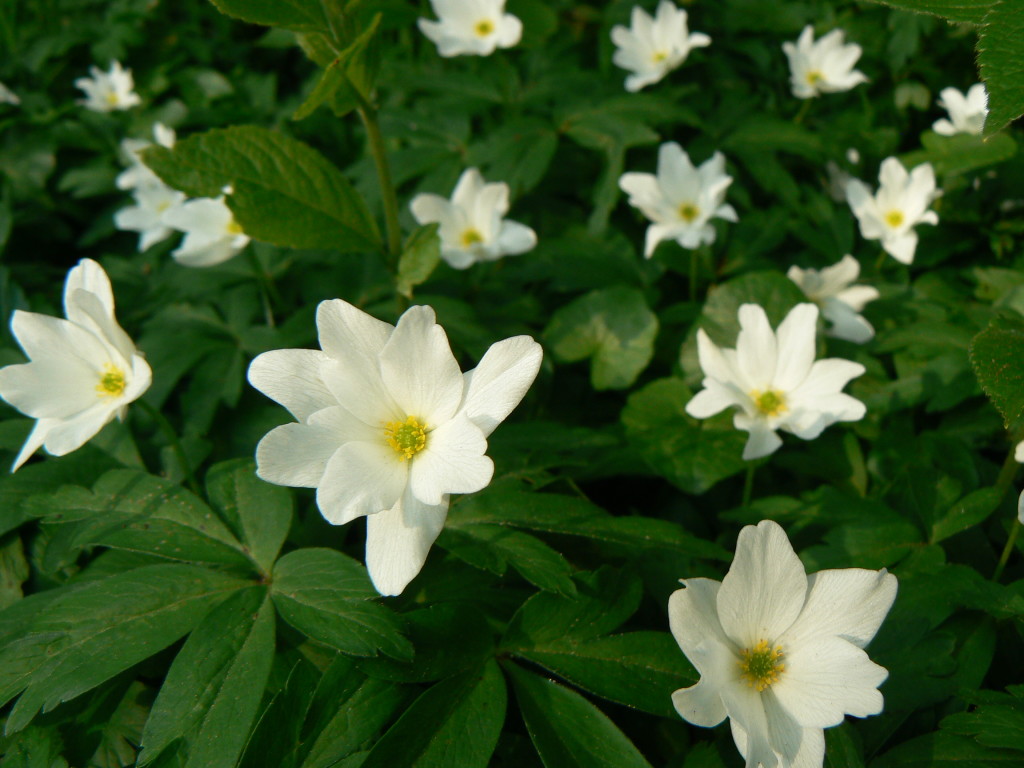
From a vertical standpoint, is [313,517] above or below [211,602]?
below

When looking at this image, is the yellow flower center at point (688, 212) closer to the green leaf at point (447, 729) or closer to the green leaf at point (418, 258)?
the green leaf at point (418, 258)

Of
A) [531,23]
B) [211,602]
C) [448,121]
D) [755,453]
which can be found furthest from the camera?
[531,23]

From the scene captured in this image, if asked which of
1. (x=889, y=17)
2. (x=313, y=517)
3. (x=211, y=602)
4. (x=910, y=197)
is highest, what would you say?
(x=889, y=17)

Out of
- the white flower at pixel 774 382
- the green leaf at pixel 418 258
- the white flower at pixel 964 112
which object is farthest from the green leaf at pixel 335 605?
the white flower at pixel 964 112

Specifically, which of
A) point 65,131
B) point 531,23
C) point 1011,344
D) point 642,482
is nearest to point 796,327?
point 1011,344

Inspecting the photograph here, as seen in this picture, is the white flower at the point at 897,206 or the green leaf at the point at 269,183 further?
the white flower at the point at 897,206

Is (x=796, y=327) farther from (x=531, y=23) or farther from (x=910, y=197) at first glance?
(x=531, y=23)
